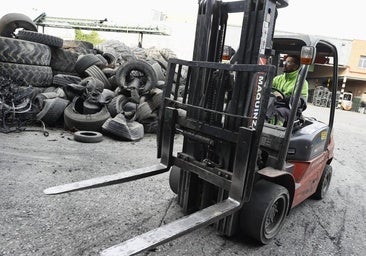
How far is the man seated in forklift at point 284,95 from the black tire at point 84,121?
391cm

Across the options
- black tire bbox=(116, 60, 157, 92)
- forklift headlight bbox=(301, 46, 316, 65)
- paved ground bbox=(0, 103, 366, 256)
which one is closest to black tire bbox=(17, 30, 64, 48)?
black tire bbox=(116, 60, 157, 92)

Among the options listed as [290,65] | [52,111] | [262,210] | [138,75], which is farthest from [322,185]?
[138,75]

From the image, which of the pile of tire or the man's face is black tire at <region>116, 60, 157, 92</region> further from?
the man's face

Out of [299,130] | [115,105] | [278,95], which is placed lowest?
[115,105]

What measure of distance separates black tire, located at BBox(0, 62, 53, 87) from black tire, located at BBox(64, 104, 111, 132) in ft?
4.77

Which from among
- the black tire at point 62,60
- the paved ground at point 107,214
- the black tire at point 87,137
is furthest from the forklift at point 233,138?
the black tire at point 62,60

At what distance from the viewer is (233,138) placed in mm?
2998

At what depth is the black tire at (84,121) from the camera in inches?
274

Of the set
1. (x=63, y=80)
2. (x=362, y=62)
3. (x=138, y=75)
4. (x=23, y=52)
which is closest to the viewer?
(x=23, y=52)

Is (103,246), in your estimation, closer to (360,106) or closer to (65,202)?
(65,202)

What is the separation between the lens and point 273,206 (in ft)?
10.9

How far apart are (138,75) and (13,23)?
15.6ft

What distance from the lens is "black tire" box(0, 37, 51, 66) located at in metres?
7.29

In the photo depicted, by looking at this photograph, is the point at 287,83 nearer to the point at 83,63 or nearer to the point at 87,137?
the point at 87,137
